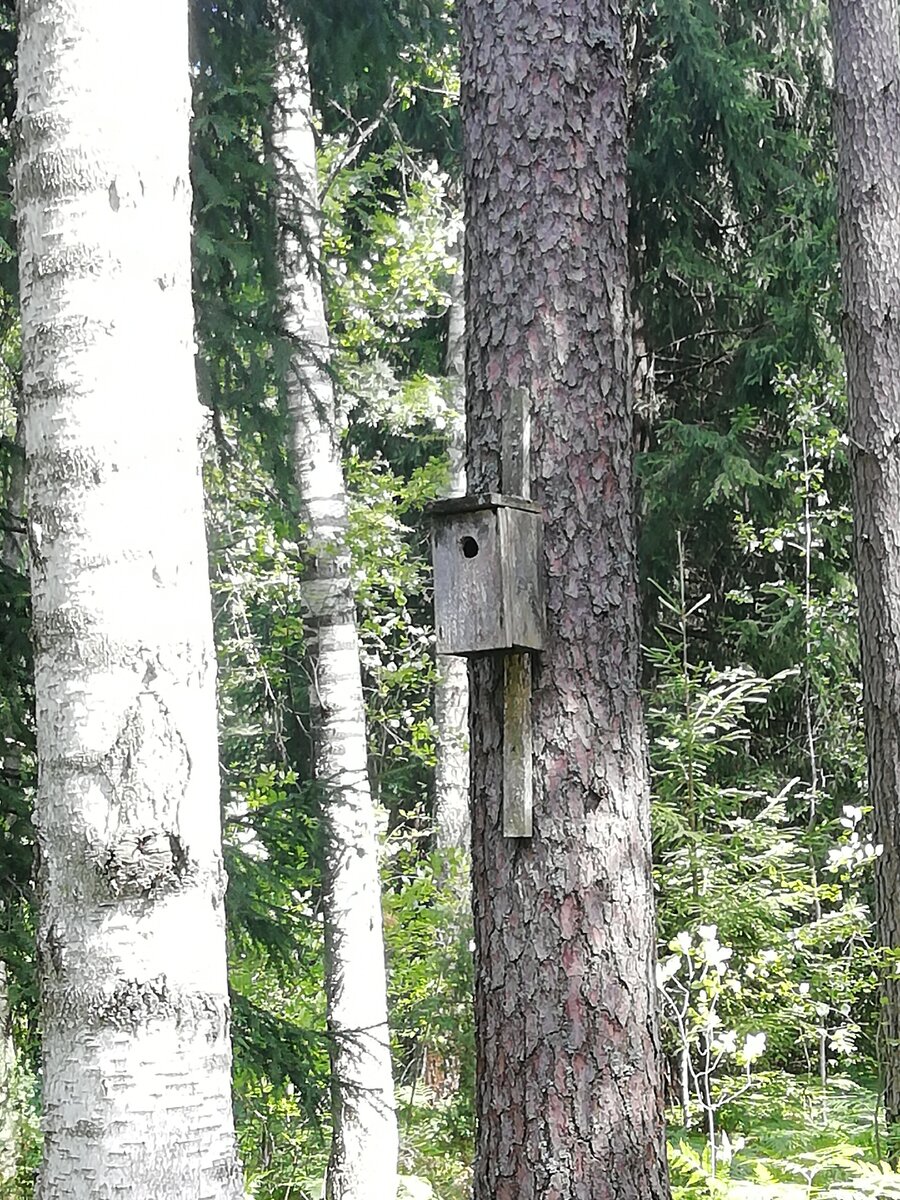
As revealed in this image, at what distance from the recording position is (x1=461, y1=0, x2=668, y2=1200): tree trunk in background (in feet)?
8.65

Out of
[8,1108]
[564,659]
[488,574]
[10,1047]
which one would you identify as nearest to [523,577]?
[488,574]

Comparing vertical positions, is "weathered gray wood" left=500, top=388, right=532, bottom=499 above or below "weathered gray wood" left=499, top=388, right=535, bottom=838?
above

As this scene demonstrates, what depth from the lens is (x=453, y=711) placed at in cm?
1021

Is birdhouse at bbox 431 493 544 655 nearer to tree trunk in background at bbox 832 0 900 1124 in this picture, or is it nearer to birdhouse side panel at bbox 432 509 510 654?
birdhouse side panel at bbox 432 509 510 654

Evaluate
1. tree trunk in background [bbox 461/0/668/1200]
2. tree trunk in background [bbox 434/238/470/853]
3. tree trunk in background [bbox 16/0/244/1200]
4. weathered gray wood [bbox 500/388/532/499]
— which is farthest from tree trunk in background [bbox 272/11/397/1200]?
tree trunk in background [bbox 434/238/470/853]

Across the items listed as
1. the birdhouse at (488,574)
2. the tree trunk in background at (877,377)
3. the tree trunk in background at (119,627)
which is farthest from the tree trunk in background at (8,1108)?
the tree trunk in background at (877,377)

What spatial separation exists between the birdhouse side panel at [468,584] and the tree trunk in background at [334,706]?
256cm

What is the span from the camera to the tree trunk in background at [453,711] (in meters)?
9.87

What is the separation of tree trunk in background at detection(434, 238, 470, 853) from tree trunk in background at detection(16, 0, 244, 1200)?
768 cm

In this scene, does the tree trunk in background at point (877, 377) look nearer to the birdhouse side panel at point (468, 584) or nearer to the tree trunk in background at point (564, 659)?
the tree trunk in background at point (564, 659)

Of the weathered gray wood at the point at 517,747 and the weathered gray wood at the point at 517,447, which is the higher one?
the weathered gray wood at the point at 517,447

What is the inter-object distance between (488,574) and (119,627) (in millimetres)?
920

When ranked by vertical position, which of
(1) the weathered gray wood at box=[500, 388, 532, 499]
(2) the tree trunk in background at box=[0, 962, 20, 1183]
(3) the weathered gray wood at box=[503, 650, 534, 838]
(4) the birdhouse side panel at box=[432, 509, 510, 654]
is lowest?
(2) the tree trunk in background at box=[0, 962, 20, 1183]

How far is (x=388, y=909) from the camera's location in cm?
773
